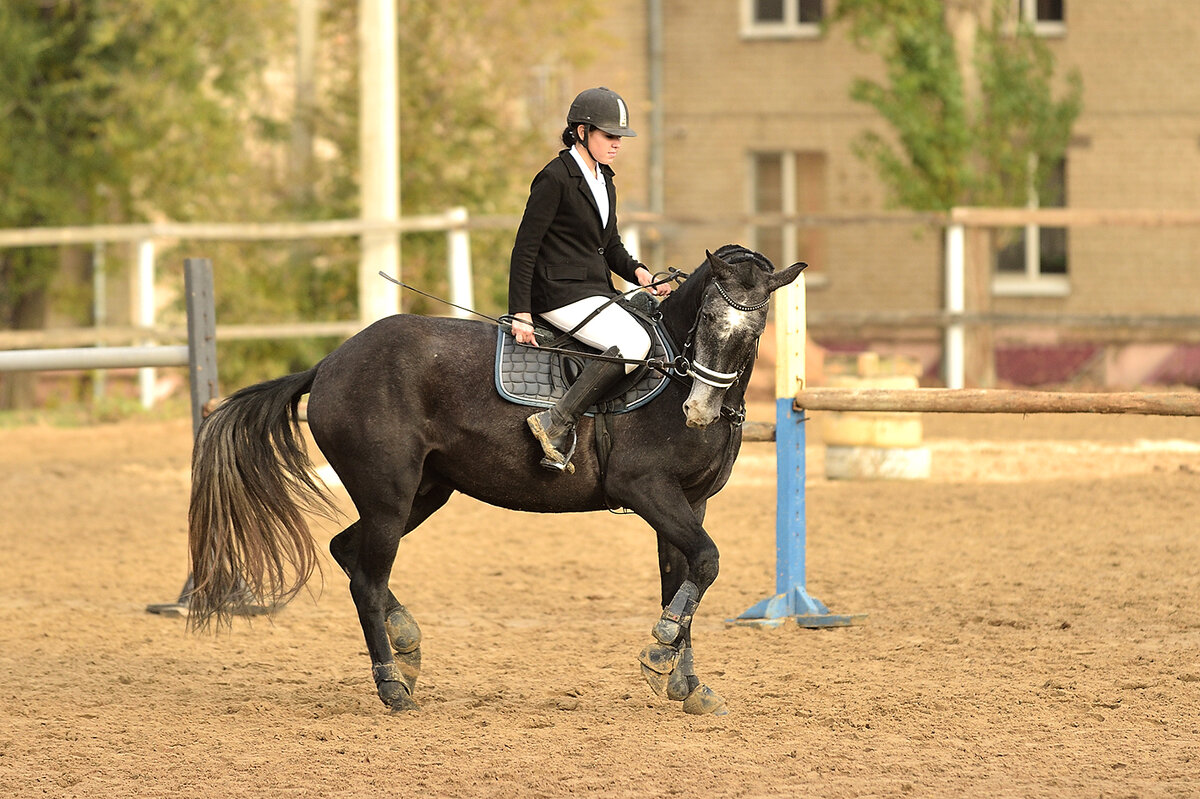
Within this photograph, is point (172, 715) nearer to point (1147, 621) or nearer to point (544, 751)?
point (544, 751)

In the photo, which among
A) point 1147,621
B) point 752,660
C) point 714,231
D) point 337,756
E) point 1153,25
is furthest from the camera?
point 714,231

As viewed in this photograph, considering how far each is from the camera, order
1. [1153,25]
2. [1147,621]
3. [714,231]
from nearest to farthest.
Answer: [1147,621], [1153,25], [714,231]

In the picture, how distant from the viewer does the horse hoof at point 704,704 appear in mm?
5703

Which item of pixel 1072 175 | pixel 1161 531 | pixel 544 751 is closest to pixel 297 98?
pixel 1072 175

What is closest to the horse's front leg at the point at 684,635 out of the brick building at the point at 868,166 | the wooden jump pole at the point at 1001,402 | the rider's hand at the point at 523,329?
the rider's hand at the point at 523,329

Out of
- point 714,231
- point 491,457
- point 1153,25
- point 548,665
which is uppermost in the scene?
point 1153,25

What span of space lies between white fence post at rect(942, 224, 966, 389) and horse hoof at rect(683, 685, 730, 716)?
10242 millimetres

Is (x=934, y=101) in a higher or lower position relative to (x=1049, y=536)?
higher

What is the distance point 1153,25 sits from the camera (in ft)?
67.5

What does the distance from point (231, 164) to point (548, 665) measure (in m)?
12.0

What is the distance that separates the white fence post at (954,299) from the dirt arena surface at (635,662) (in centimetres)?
425

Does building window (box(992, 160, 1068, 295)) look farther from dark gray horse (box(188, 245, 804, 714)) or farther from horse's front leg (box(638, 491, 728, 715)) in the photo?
horse's front leg (box(638, 491, 728, 715))

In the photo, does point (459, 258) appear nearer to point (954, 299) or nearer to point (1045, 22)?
point (954, 299)

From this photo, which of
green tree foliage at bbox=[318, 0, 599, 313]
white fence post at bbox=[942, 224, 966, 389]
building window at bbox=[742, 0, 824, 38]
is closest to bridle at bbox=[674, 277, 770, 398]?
white fence post at bbox=[942, 224, 966, 389]
